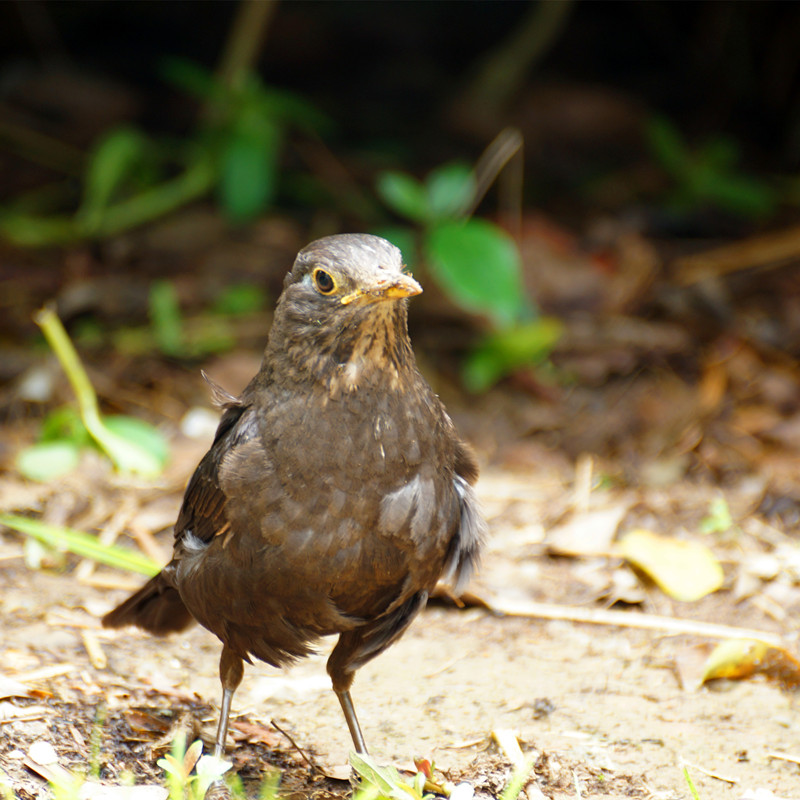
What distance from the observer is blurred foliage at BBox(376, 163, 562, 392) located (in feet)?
19.4

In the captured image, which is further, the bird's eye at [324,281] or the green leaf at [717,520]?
the green leaf at [717,520]

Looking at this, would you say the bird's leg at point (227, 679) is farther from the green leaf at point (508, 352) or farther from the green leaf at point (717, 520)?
the green leaf at point (508, 352)

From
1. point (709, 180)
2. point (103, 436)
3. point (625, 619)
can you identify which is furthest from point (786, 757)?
point (709, 180)

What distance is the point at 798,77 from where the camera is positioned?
834cm

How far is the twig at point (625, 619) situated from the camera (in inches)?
158

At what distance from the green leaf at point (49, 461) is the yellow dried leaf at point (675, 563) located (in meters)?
2.61

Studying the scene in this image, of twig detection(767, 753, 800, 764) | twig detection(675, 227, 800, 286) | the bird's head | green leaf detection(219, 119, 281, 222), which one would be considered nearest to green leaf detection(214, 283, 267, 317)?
green leaf detection(219, 119, 281, 222)

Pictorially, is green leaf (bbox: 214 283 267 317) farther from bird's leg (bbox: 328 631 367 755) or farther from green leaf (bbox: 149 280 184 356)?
bird's leg (bbox: 328 631 367 755)

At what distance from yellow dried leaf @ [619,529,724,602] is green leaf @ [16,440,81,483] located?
2.61 metres

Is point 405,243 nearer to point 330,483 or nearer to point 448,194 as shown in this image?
point 448,194

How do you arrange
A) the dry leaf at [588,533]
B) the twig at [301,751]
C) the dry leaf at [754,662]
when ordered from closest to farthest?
the twig at [301,751], the dry leaf at [754,662], the dry leaf at [588,533]

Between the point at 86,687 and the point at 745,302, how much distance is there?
205 inches

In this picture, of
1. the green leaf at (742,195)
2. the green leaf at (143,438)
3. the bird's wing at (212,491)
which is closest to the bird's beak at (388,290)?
the bird's wing at (212,491)

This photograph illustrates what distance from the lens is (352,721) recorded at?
3.38 metres
